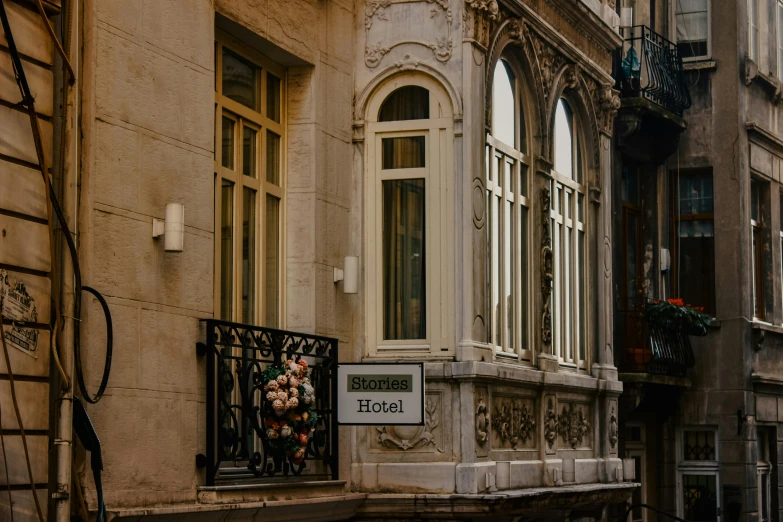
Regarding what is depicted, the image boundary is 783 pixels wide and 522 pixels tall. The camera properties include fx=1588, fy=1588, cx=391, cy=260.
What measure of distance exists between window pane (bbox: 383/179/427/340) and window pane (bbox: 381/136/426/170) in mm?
156

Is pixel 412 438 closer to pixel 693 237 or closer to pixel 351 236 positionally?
pixel 351 236

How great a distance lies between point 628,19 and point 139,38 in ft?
44.0

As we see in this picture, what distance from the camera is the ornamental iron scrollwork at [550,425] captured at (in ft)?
53.4

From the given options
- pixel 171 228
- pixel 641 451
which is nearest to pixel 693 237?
pixel 641 451

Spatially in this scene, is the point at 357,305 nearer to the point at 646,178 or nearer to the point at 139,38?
the point at 139,38

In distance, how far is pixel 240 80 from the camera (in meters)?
13.2

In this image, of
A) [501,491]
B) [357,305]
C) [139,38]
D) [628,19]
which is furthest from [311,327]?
[628,19]

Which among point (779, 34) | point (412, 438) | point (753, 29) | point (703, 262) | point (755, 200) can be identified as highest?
point (779, 34)

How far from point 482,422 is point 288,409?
2402 mm

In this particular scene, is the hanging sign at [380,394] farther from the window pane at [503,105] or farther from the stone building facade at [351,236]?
the window pane at [503,105]

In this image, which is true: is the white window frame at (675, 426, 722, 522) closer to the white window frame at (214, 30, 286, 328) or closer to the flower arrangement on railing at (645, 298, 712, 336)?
the flower arrangement on railing at (645, 298, 712, 336)

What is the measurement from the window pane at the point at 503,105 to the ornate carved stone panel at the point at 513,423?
2.58 metres

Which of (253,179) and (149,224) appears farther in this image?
(253,179)

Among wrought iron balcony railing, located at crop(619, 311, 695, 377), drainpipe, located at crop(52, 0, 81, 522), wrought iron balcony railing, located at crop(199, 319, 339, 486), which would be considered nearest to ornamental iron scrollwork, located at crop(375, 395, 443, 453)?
wrought iron balcony railing, located at crop(199, 319, 339, 486)
